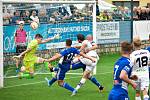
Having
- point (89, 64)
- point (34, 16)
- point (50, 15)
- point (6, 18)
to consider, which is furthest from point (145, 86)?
point (50, 15)

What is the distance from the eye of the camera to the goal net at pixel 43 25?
857 inches

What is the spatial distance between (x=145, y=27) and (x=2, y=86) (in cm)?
1589

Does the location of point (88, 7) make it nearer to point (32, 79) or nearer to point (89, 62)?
point (32, 79)

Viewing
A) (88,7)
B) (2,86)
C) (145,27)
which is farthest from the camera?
(145,27)

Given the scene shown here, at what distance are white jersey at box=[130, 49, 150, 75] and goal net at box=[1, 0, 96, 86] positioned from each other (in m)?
7.74

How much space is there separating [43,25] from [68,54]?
7.17 meters

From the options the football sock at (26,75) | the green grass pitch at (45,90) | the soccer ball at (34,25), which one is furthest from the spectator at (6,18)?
the football sock at (26,75)

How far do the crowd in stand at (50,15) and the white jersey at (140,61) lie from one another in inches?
389

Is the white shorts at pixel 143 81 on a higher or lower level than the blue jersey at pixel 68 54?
lower

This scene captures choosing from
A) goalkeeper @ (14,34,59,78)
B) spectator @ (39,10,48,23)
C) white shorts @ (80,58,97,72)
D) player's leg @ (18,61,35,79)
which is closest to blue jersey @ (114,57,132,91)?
white shorts @ (80,58,97,72)

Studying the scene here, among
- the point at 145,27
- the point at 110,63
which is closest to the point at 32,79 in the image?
the point at 110,63

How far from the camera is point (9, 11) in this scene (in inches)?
889

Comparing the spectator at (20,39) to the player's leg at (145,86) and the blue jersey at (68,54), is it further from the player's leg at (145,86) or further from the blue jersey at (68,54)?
the player's leg at (145,86)

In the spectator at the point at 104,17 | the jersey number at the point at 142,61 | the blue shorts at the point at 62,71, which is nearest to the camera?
the jersey number at the point at 142,61
